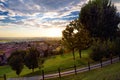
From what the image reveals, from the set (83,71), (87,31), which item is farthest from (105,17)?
(83,71)

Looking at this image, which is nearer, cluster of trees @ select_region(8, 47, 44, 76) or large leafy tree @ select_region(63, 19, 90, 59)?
cluster of trees @ select_region(8, 47, 44, 76)

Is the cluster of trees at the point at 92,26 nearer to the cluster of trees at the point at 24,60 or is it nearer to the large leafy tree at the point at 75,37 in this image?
the large leafy tree at the point at 75,37

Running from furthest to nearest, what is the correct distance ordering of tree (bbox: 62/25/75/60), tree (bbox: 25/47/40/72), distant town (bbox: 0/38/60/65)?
distant town (bbox: 0/38/60/65) → tree (bbox: 62/25/75/60) → tree (bbox: 25/47/40/72)

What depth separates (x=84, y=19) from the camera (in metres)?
68.1

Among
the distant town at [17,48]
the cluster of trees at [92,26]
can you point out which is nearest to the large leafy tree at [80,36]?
the cluster of trees at [92,26]

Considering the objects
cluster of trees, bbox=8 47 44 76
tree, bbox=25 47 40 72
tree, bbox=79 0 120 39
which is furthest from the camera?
tree, bbox=79 0 120 39

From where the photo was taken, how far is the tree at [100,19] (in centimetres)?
6681

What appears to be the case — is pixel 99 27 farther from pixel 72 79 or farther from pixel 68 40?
pixel 72 79

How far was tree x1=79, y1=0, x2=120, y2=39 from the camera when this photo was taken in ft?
219

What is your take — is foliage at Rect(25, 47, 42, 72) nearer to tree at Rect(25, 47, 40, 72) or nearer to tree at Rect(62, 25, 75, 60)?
tree at Rect(25, 47, 40, 72)

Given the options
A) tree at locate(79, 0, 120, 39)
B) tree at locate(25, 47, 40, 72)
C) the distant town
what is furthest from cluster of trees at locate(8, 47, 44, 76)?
tree at locate(79, 0, 120, 39)

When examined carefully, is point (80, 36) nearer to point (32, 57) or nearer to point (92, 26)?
point (92, 26)

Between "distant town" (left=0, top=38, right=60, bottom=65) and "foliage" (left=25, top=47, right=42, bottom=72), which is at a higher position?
"foliage" (left=25, top=47, right=42, bottom=72)

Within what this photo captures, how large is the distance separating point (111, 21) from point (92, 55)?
20.9 m
